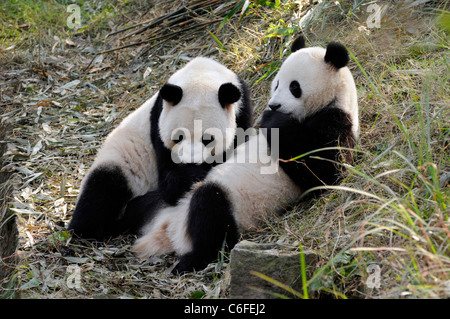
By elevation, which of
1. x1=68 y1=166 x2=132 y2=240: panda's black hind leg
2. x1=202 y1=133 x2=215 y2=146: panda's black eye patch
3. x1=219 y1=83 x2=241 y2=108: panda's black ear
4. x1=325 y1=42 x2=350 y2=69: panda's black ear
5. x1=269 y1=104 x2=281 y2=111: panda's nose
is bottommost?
x1=68 y1=166 x2=132 y2=240: panda's black hind leg

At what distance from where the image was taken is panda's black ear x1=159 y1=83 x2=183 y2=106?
3.87 m

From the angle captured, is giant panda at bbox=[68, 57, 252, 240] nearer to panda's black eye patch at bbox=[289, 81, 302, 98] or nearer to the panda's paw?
the panda's paw

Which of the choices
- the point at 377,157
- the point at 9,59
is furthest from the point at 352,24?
the point at 9,59

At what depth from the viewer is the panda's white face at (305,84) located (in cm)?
381

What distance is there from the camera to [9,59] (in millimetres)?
7113

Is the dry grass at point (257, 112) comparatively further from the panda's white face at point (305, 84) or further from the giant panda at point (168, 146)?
the panda's white face at point (305, 84)

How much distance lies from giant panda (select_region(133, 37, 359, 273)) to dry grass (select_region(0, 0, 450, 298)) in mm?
139

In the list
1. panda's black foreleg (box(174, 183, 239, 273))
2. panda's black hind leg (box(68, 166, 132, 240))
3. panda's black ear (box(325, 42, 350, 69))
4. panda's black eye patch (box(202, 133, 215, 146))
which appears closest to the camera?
panda's black foreleg (box(174, 183, 239, 273))

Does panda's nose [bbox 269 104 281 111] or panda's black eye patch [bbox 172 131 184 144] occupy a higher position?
panda's nose [bbox 269 104 281 111]

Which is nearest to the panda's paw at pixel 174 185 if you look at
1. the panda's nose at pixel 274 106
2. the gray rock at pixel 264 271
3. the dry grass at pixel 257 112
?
the dry grass at pixel 257 112

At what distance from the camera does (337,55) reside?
3.74 metres

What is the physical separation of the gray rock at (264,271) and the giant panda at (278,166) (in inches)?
28.3

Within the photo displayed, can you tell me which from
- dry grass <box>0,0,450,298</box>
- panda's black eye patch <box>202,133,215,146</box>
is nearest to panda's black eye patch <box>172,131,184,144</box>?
panda's black eye patch <box>202,133,215,146</box>

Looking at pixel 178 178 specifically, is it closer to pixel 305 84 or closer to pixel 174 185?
pixel 174 185
